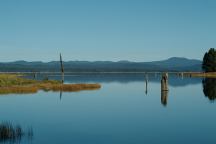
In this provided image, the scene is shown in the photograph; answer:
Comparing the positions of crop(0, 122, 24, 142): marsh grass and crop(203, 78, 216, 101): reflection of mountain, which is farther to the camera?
crop(203, 78, 216, 101): reflection of mountain

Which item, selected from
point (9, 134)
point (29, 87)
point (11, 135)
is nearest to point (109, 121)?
point (11, 135)

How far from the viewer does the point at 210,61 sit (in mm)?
154125

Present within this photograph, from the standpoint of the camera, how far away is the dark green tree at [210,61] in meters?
151

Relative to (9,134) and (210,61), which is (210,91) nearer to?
(9,134)

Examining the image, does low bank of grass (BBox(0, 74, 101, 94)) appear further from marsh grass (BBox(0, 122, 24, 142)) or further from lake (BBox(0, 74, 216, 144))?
marsh grass (BBox(0, 122, 24, 142))

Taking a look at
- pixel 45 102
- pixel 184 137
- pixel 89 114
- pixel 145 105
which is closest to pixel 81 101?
pixel 45 102

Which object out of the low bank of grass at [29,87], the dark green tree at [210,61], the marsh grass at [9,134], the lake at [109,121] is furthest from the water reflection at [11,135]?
the dark green tree at [210,61]

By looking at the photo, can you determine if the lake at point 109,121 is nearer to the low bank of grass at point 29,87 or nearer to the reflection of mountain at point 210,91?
the low bank of grass at point 29,87

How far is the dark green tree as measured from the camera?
151125mm

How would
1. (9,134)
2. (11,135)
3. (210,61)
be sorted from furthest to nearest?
1. (210,61)
2. (11,135)
3. (9,134)

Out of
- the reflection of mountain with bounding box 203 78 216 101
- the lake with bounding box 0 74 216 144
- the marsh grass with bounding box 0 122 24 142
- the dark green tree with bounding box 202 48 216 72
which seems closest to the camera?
the marsh grass with bounding box 0 122 24 142

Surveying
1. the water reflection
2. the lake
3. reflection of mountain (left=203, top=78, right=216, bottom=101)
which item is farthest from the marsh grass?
reflection of mountain (left=203, top=78, right=216, bottom=101)

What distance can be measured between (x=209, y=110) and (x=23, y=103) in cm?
2559

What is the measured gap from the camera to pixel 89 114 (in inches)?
1826
